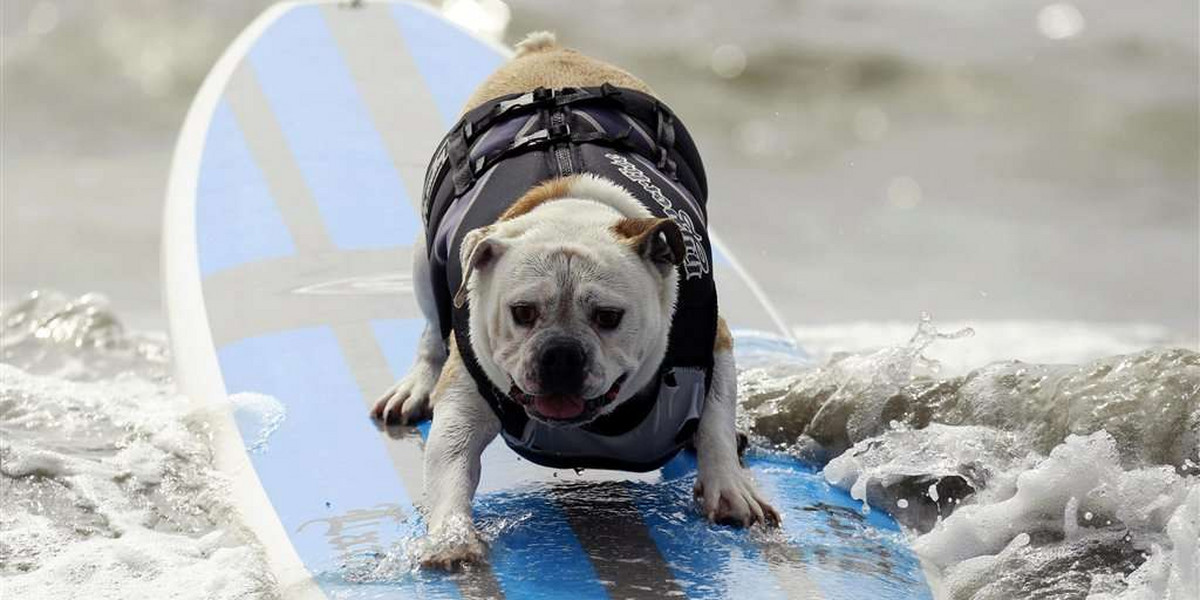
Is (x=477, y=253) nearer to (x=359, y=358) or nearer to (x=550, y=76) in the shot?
(x=550, y=76)

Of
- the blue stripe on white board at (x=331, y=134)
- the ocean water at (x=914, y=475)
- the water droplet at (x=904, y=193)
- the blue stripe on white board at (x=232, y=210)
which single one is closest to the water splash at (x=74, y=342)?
the blue stripe on white board at (x=232, y=210)

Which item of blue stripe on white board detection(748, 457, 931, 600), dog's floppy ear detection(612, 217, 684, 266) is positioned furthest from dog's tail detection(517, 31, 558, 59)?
dog's floppy ear detection(612, 217, 684, 266)

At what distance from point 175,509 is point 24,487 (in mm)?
526

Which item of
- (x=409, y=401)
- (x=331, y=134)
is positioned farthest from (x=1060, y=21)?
(x=409, y=401)

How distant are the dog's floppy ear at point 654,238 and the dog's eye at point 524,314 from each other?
24 centimetres

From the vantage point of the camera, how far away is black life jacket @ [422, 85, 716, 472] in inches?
138

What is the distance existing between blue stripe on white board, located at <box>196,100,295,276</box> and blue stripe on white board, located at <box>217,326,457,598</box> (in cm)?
66

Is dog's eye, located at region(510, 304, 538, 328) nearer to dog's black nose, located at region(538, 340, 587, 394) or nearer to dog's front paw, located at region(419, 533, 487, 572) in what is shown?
dog's black nose, located at region(538, 340, 587, 394)

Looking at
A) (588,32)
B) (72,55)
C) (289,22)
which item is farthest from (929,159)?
(72,55)

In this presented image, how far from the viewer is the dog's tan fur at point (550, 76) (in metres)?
4.24

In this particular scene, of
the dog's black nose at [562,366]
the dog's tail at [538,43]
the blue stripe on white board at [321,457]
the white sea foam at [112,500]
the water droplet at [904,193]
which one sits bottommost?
the white sea foam at [112,500]

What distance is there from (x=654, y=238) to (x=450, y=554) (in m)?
0.77

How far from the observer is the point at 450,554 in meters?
3.37

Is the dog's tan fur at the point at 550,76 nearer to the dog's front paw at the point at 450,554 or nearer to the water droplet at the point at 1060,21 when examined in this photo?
the dog's front paw at the point at 450,554
